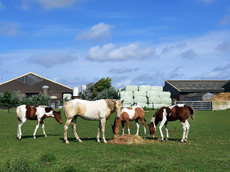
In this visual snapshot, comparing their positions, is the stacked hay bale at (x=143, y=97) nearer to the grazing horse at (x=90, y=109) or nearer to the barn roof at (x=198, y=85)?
the barn roof at (x=198, y=85)

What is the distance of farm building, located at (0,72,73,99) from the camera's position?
98.1 m

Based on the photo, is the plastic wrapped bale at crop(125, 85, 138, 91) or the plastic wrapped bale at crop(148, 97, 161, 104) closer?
the plastic wrapped bale at crop(148, 97, 161, 104)

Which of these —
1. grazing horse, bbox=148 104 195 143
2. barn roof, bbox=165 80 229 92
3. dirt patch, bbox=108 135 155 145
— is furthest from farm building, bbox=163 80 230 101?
dirt patch, bbox=108 135 155 145

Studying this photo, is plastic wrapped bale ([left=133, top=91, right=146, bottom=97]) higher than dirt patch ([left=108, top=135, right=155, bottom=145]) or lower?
higher

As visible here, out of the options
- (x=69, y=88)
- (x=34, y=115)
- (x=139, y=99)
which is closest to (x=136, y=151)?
(x=34, y=115)

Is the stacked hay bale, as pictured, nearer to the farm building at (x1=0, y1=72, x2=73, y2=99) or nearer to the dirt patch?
the farm building at (x1=0, y1=72, x2=73, y2=99)

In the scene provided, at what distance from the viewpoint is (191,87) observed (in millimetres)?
88562

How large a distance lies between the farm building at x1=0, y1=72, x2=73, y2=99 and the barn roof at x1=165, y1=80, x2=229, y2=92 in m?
32.7

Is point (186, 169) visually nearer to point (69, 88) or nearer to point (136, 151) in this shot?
point (136, 151)

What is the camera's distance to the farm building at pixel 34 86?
3862 inches

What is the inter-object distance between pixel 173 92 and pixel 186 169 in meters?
81.2

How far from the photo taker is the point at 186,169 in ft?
32.8

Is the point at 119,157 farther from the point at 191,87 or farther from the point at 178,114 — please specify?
the point at 191,87

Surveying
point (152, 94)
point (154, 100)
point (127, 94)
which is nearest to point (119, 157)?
point (154, 100)
